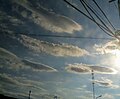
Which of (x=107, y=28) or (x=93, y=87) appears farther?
(x=93, y=87)

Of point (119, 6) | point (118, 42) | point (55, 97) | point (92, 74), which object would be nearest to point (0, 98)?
point (118, 42)

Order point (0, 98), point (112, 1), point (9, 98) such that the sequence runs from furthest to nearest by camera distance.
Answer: point (9, 98) → point (0, 98) → point (112, 1)

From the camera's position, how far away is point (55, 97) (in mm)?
101312

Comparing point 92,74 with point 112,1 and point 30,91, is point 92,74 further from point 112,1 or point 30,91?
point 30,91

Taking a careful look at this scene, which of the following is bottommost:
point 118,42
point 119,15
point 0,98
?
point 0,98

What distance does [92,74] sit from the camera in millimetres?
46938

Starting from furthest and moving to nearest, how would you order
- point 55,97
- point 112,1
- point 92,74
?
point 55,97, point 92,74, point 112,1

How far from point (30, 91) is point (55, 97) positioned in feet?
42.0

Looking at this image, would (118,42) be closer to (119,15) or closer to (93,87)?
(119,15)

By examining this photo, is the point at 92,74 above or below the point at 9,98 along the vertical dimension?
above

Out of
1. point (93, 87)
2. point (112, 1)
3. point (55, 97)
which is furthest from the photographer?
point (55, 97)

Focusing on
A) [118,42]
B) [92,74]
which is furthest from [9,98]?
[92,74]

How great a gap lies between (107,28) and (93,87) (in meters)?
41.1

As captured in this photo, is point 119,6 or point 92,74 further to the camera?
point 92,74
